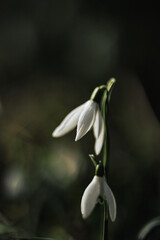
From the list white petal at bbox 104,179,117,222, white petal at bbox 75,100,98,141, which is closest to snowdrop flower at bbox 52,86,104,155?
white petal at bbox 75,100,98,141

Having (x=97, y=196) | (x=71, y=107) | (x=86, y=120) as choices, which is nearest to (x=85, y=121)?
Result: (x=86, y=120)

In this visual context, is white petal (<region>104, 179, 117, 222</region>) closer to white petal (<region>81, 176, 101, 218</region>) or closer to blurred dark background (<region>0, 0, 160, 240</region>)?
white petal (<region>81, 176, 101, 218</region>)

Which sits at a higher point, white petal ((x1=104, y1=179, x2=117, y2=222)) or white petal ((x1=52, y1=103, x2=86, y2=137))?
white petal ((x1=52, y1=103, x2=86, y2=137))

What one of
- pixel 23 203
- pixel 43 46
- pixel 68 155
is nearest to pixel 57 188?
pixel 23 203

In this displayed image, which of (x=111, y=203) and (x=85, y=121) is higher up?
(x=85, y=121)

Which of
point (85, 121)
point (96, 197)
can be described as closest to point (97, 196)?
point (96, 197)

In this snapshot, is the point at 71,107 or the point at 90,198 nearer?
the point at 90,198

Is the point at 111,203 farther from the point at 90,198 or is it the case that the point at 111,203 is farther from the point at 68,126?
the point at 68,126

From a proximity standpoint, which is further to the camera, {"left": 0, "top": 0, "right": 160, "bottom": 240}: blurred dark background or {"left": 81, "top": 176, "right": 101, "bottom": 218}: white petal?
{"left": 0, "top": 0, "right": 160, "bottom": 240}: blurred dark background
